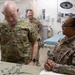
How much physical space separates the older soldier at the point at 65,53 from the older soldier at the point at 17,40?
45 centimetres

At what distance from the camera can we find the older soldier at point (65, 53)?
1541 mm

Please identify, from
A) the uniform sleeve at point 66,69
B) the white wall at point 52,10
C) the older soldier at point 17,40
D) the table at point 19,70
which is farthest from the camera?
the white wall at point 52,10

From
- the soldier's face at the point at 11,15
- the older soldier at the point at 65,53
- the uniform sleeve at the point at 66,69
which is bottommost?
the uniform sleeve at the point at 66,69

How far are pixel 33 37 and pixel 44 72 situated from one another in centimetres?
69

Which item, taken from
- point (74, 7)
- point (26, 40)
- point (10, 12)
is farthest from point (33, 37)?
point (74, 7)

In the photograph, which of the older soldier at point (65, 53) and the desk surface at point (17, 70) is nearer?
the older soldier at point (65, 53)

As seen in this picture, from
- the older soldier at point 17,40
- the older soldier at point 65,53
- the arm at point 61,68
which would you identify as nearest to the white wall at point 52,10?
the older soldier at point 17,40

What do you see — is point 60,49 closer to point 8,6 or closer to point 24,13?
point 8,6

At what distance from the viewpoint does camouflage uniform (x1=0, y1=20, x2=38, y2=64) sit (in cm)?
212

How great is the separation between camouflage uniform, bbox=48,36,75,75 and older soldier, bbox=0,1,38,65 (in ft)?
1.44

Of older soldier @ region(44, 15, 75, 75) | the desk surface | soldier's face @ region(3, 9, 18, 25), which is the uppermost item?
soldier's face @ region(3, 9, 18, 25)

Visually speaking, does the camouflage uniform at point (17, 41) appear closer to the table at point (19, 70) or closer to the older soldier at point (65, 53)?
the table at point (19, 70)

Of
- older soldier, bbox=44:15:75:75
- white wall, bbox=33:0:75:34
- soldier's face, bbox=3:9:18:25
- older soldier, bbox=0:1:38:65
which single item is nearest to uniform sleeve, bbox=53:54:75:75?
older soldier, bbox=44:15:75:75

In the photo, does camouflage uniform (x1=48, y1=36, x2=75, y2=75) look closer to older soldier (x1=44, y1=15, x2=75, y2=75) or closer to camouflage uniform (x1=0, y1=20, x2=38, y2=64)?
older soldier (x1=44, y1=15, x2=75, y2=75)
